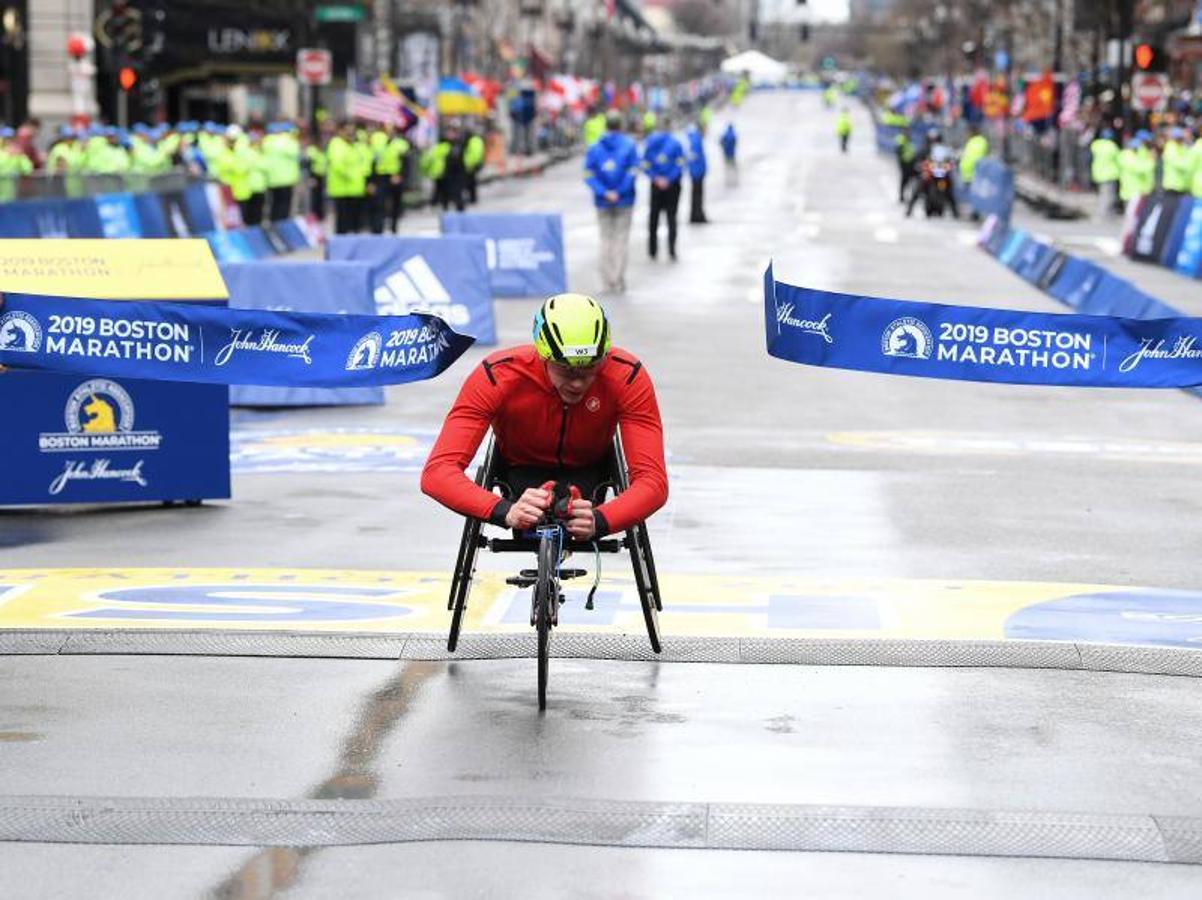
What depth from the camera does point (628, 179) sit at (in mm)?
29828

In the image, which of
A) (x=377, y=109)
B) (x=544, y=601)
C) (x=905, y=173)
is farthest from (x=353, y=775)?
(x=905, y=173)

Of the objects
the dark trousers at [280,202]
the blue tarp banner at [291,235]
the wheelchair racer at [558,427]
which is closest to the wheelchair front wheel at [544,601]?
the wheelchair racer at [558,427]

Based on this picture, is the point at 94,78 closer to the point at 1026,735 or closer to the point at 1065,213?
the point at 1065,213

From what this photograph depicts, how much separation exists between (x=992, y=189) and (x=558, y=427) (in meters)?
38.8

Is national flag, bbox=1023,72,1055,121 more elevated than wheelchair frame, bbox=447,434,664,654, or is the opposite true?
wheelchair frame, bbox=447,434,664,654

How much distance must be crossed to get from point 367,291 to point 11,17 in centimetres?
4417

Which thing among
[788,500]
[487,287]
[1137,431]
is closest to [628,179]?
[487,287]

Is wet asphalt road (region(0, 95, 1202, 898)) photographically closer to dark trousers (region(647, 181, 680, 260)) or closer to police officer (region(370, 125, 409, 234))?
dark trousers (region(647, 181, 680, 260))

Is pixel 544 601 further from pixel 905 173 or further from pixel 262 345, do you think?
pixel 905 173

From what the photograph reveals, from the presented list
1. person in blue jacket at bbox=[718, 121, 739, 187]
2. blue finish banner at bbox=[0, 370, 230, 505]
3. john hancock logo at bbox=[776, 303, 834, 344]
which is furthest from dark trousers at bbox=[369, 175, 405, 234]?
john hancock logo at bbox=[776, 303, 834, 344]

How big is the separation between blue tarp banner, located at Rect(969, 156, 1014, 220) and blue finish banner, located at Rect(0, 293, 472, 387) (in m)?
32.3

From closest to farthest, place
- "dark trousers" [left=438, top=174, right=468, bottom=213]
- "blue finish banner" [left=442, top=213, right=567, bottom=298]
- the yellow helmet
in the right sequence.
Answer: the yellow helmet, "blue finish banner" [left=442, top=213, right=567, bottom=298], "dark trousers" [left=438, top=174, right=468, bottom=213]

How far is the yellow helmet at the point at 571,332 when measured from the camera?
360 inches

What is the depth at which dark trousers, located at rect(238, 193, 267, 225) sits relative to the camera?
131 feet
